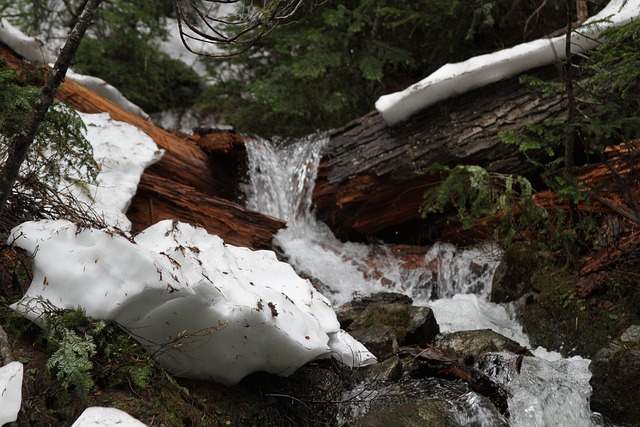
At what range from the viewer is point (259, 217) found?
17.8ft

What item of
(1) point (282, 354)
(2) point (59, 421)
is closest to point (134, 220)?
(1) point (282, 354)

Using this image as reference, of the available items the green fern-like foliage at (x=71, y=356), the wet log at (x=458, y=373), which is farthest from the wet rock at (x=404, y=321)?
the green fern-like foliage at (x=71, y=356)

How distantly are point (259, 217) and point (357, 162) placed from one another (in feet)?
4.76

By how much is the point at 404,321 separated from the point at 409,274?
197 cm

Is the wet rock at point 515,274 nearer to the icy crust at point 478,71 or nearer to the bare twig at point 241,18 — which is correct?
the icy crust at point 478,71

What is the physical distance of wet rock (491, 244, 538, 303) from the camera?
16.5 feet

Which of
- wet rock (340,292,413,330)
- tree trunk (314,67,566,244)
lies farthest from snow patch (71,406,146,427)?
tree trunk (314,67,566,244)

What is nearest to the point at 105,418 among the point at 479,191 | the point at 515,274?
the point at 479,191

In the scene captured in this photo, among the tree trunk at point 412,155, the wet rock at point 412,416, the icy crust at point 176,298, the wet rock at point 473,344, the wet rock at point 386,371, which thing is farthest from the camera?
the tree trunk at point 412,155

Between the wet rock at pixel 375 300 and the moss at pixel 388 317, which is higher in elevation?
the moss at pixel 388 317

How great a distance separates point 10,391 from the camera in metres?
1.82

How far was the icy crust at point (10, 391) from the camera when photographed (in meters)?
1.79

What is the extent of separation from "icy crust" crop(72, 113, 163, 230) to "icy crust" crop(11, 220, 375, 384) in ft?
5.09

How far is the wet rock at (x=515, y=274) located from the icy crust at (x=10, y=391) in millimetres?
4058
